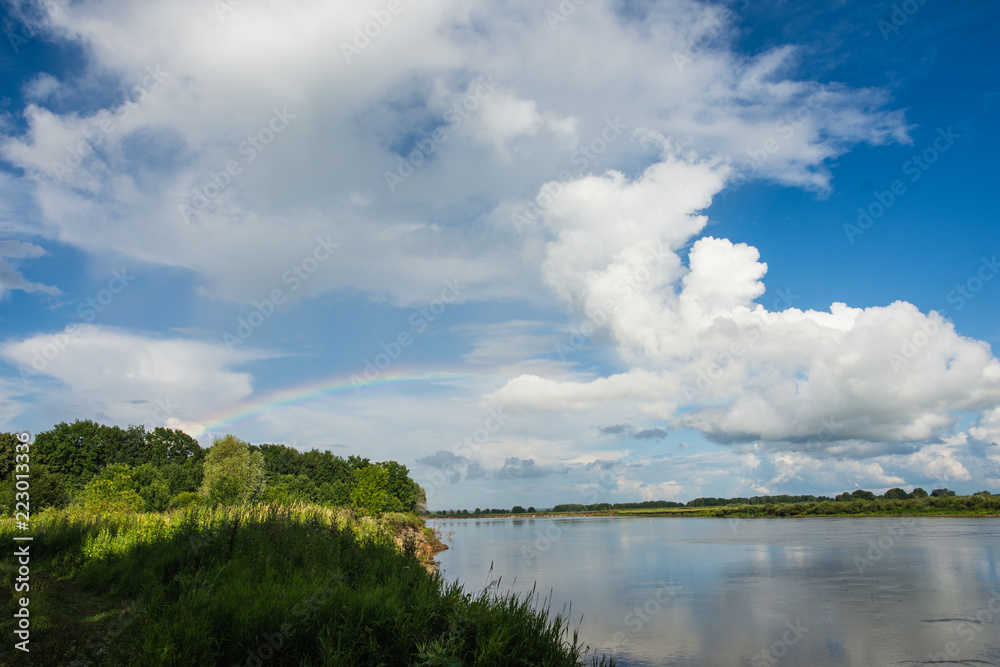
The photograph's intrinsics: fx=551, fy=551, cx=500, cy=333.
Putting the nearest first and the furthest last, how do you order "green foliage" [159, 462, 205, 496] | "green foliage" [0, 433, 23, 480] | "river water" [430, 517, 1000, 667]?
1. "river water" [430, 517, 1000, 667]
2. "green foliage" [0, 433, 23, 480]
3. "green foliage" [159, 462, 205, 496]

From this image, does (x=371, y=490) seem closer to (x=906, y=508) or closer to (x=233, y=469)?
(x=233, y=469)

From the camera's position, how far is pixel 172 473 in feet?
283

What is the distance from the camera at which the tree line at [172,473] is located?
49.3m

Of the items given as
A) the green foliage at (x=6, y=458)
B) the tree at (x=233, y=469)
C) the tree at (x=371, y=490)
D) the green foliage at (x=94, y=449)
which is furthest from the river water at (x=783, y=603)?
the green foliage at (x=94, y=449)

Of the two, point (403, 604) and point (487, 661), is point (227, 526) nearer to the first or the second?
point (403, 604)

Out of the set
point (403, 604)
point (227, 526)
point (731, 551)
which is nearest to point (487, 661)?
point (403, 604)

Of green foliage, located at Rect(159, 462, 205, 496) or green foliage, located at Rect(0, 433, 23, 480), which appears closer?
green foliage, located at Rect(0, 433, 23, 480)

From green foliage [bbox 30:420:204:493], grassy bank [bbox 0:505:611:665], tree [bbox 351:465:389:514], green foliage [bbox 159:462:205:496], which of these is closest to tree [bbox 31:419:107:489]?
green foliage [bbox 30:420:204:493]

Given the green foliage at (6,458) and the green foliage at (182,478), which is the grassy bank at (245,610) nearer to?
the green foliage at (6,458)

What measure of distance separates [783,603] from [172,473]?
90.0m

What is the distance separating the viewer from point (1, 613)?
7926mm

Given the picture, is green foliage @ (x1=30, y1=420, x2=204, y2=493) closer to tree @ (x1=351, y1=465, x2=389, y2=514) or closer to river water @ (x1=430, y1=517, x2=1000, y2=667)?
tree @ (x1=351, y1=465, x2=389, y2=514)

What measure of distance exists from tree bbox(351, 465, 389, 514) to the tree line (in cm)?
9

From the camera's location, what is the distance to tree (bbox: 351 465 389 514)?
49.7 metres
